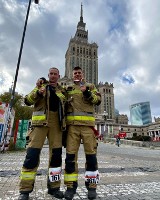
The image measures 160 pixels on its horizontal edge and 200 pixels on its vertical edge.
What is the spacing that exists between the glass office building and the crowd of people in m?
142

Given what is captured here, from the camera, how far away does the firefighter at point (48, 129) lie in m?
3.40

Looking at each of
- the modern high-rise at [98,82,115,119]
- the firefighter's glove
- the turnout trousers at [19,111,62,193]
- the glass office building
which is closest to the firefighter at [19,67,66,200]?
the turnout trousers at [19,111,62,193]

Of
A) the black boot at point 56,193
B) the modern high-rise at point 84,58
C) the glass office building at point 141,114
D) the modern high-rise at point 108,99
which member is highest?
the modern high-rise at point 84,58

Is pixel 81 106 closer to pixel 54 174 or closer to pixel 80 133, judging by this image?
pixel 80 133

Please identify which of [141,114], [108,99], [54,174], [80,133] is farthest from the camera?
[108,99]

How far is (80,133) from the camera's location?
362 cm

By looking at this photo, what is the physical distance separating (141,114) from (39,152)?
14566cm

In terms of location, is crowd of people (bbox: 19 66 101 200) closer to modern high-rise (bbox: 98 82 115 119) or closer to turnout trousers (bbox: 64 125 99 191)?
turnout trousers (bbox: 64 125 99 191)

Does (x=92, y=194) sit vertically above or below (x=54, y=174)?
below

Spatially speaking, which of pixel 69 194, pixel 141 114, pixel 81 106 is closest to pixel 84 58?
pixel 141 114

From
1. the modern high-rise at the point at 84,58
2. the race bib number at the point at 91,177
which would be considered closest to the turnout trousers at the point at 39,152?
the race bib number at the point at 91,177

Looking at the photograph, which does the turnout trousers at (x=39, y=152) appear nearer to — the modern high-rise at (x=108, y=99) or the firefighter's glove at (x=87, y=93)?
the firefighter's glove at (x=87, y=93)

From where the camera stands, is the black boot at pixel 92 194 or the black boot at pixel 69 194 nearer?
the black boot at pixel 69 194

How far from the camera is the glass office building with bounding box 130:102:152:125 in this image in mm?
139625
